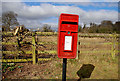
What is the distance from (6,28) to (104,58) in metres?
4.92

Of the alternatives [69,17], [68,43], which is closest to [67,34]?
[68,43]

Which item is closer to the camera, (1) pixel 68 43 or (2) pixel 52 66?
(1) pixel 68 43

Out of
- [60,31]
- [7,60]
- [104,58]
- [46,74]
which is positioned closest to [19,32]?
[7,60]

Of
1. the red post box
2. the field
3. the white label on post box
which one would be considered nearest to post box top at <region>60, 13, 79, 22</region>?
the red post box

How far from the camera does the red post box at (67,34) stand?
6.31 feet

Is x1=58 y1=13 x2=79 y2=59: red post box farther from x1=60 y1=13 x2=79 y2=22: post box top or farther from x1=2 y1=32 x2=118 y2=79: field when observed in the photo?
x1=2 y1=32 x2=118 y2=79: field

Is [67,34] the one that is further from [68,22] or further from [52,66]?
[52,66]

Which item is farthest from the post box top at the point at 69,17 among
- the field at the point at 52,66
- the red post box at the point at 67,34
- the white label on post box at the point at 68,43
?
the field at the point at 52,66

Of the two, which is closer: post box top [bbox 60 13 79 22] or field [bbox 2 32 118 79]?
post box top [bbox 60 13 79 22]

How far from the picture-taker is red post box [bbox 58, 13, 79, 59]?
1925mm

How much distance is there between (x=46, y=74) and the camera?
331cm

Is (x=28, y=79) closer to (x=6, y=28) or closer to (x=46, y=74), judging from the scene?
(x=46, y=74)

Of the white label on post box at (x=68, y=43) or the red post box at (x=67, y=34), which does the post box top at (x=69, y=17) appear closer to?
the red post box at (x=67, y=34)

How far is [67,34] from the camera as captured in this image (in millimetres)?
1944
